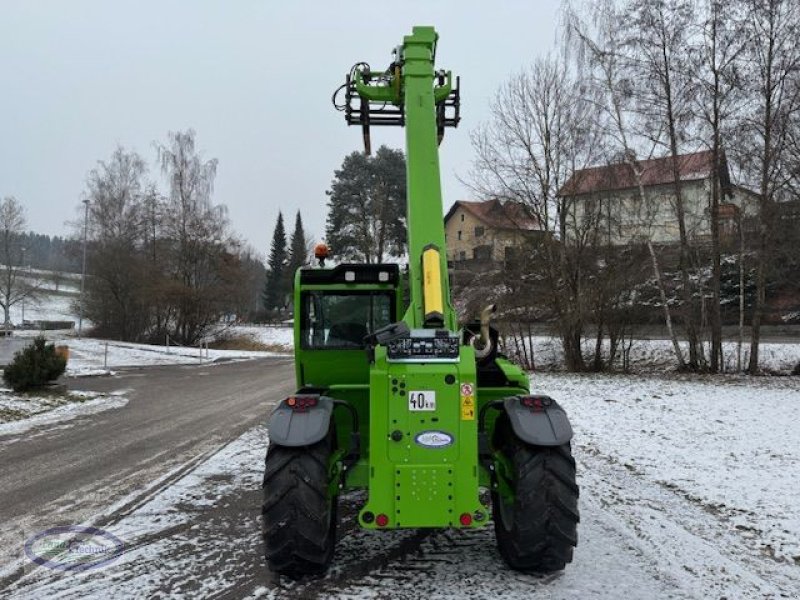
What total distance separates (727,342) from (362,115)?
26027mm

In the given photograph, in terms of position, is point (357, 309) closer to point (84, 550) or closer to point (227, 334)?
point (84, 550)

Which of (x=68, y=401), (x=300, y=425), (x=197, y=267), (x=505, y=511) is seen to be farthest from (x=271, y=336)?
(x=505, y=511)

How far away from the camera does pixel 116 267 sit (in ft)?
126

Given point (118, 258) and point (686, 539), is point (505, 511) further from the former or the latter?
point (118, 258)

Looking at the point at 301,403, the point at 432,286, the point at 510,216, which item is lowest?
the point at 301,403

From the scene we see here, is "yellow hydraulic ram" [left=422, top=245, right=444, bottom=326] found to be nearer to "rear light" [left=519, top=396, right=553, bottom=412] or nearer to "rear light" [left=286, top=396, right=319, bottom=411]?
"rear light" [left=519, top=396, right=553, bottom=412]

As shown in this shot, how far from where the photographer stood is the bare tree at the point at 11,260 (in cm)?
4197

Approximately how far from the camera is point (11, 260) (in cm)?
4281

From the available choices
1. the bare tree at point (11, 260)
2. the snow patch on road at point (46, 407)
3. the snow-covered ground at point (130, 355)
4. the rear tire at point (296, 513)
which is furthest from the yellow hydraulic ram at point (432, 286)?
the bare tree at point (11, 260)

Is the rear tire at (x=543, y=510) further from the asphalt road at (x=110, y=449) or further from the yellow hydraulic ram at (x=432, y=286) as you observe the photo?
the asphalt road at (x=110, y=449)

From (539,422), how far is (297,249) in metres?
79.6

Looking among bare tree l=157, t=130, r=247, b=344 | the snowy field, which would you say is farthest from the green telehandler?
bare tree l=157, t=130, r=247, b=344

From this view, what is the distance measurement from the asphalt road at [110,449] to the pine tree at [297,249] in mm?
57494

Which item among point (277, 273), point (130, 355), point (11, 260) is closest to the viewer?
point (130, 355)
